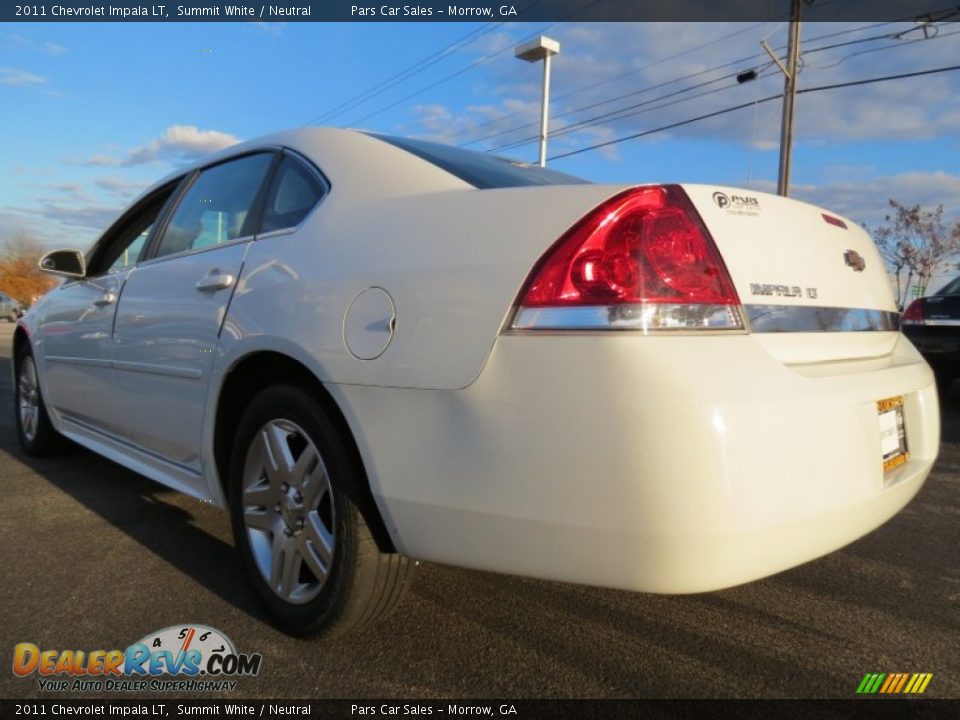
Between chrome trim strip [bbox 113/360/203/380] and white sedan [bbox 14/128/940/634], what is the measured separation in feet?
0.14

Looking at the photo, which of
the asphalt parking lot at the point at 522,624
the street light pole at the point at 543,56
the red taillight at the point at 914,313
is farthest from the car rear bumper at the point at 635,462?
the street light pole at the point at 543,56

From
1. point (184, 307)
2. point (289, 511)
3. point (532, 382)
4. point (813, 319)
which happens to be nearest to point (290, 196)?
point (184, 307)

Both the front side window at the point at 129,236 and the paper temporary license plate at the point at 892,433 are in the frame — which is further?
the front side window at the point at 129,236

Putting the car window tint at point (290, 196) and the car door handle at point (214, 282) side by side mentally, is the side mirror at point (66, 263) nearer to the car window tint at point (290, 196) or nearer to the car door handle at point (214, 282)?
the car door handle at point (214, 282)

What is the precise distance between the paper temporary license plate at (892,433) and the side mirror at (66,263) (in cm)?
365

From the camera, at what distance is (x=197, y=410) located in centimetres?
252

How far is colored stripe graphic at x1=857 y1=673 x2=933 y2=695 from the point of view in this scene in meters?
1.94

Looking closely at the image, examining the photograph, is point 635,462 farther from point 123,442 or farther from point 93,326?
point 93,326

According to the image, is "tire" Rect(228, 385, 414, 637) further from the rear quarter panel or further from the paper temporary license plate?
the paper temporary license plate

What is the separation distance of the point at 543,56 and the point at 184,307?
591 inches

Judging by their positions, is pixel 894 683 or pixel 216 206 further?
pixel 216 206

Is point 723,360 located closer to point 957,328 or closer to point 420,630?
point 420,630

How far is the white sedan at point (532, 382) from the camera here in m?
1.50

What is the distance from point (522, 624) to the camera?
2.25m
